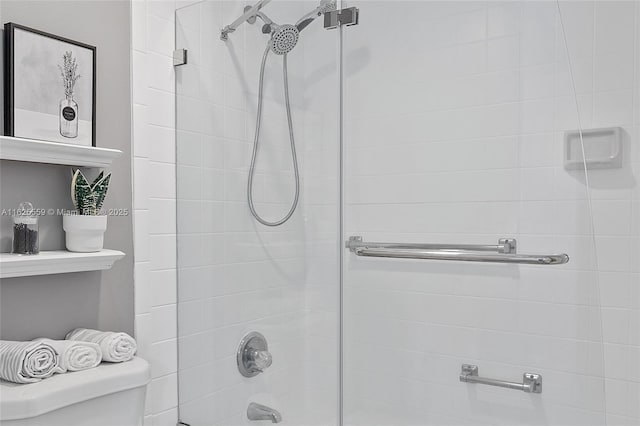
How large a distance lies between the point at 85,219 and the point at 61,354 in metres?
0.36

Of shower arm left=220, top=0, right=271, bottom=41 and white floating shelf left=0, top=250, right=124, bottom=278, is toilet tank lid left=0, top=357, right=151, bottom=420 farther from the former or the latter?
shower arm left=220, top=0, right=271, bottom=41

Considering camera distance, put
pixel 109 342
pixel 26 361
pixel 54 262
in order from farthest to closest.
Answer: pixel 109 342 → pixel 54 262 → pixel 26 361

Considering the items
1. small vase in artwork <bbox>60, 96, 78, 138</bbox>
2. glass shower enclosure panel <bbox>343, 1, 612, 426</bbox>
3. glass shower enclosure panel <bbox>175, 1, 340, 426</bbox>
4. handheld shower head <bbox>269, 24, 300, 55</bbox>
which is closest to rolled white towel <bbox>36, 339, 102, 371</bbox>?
glass shower enclosure panel <bbox>175, 1, 340, 426</bbox>

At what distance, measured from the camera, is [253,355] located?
170 centimetres

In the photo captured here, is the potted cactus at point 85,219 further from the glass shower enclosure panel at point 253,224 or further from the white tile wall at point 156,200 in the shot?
the glass shower enclosure panel at point 253,224

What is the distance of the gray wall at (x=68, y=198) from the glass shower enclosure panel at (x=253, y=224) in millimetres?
215

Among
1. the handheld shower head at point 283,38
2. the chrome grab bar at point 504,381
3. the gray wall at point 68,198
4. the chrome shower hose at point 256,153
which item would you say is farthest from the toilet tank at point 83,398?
the handheld shower head at point 283,38

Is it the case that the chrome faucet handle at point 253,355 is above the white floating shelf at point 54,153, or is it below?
below

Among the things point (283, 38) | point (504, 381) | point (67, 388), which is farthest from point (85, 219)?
point (504, 381)

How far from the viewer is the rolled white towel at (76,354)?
141 centimetres

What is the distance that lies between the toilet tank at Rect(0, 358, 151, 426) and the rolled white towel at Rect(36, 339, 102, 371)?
19mm

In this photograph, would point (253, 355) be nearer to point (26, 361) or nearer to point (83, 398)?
point (83, 398)

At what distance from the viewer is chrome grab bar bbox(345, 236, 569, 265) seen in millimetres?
1417

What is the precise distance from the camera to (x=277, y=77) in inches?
64.5
